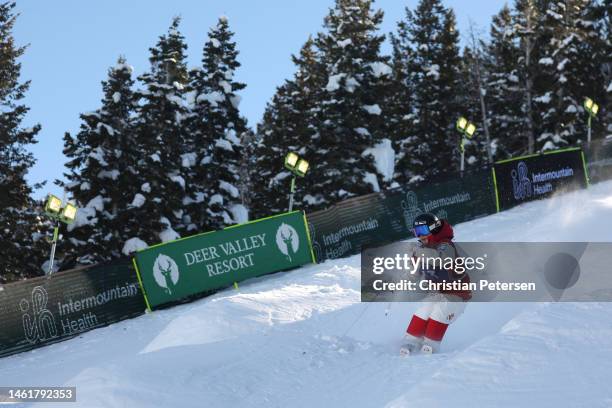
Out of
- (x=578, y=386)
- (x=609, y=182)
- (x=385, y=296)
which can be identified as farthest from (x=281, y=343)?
(x=609, y=182)

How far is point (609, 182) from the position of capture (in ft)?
75.6

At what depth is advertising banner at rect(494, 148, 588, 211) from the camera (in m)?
21.3

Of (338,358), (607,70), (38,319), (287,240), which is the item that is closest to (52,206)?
(38,319)

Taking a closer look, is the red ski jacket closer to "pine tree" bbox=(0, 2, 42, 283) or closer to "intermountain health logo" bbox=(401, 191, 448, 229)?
"intermountain health logo" bbox=(401, 191, 448, 229)

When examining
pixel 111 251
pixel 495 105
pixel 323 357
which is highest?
pixel 495 105

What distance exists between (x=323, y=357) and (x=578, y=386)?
3.95 m

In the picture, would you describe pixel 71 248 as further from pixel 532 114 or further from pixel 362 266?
pixel 532 114

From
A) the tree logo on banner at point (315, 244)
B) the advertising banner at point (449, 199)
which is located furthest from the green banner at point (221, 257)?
the advertising banner at point (449, 199)

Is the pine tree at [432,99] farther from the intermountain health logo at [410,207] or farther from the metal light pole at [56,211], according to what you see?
the metal light pole at [56,211]

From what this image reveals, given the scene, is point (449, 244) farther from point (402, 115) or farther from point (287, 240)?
point (402, 115)

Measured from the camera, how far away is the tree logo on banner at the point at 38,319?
13578mm

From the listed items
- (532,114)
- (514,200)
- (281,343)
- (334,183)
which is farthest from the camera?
(532,114)

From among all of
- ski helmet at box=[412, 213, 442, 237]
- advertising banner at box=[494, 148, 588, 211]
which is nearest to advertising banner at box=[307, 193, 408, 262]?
advertising banner at box=[494, 148, 588, 211]

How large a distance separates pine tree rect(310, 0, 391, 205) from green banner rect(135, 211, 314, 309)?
11.8 m
